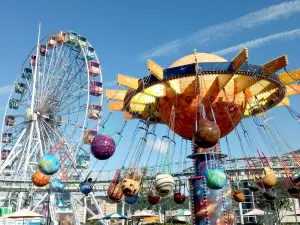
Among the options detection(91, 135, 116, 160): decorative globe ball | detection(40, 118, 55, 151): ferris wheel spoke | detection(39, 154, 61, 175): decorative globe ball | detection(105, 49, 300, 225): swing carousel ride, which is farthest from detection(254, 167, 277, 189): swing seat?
detection(40, 118, 55, 151): ferris wheel spoke

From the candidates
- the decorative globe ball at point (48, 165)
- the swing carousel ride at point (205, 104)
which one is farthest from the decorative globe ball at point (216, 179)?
the decorative globe ball at point (48, 165)

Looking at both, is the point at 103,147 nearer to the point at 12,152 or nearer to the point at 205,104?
the point at 205,104

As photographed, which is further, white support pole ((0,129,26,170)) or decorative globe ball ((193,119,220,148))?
white support pole ((0,129,26,170))

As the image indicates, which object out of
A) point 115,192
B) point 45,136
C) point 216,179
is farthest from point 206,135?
point 45,136

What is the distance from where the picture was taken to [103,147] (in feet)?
32.2

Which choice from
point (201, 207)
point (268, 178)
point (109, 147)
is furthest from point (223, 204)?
point (109, 147)

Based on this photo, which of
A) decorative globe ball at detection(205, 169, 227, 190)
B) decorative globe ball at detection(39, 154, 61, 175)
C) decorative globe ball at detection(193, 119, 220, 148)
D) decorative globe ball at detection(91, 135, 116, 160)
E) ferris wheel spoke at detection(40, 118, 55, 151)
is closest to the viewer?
decorative globe ball at detection(193, 119, 220, 148)

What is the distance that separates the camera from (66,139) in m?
31.2

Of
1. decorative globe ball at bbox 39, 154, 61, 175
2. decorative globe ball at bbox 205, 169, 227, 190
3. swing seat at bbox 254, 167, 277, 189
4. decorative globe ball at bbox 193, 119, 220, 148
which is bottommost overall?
decorative globe ball at bbox 205, 169, 227, 190

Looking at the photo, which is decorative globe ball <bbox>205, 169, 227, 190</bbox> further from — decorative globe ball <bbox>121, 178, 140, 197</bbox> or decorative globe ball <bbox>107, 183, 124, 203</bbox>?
decorative globe ball <bbox>107, 183, 124, 203</bbox>

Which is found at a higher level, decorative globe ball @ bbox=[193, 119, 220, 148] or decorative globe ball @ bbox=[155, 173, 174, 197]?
decorative globe ball @ bbox=[193, 119, 220, 148]

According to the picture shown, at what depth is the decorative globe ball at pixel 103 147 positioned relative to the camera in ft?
32.2

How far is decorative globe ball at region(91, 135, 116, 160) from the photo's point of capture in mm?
9820

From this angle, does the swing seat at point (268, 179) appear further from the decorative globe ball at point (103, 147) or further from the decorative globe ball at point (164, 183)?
the decorative globe ball at point (103, 147)
